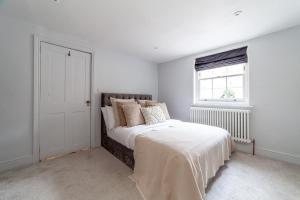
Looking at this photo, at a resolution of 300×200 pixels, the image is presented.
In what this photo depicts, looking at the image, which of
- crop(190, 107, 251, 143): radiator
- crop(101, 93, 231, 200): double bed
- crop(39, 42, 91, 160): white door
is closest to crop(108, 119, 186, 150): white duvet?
crop(101, 93, 231, 200): double bed

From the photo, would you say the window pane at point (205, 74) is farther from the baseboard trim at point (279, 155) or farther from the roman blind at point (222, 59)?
the baseboard trim at point (279, 155)

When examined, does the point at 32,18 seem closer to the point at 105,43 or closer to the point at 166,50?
the point at 105,43

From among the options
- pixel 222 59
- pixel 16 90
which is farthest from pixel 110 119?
pixel 222 59

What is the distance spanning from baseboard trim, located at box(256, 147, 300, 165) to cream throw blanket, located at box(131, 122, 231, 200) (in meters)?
1.09

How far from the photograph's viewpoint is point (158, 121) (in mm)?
2746

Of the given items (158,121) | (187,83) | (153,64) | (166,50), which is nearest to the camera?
(158,121)

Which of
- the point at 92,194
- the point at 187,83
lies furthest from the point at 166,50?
the point at 92,194

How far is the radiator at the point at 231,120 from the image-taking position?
2625 mm

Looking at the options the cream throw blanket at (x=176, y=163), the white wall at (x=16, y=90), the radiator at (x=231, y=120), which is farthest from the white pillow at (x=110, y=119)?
the radiator at (x=231, y=120)

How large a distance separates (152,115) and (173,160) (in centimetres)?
137

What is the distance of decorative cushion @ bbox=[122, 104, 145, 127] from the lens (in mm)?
2463

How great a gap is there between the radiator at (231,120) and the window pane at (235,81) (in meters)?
0.58

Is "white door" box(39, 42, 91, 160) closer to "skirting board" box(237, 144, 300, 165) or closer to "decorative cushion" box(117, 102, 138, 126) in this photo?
"decorative cushion" box(117, 102, 138, 126)

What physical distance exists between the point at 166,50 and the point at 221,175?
8.91 ft
